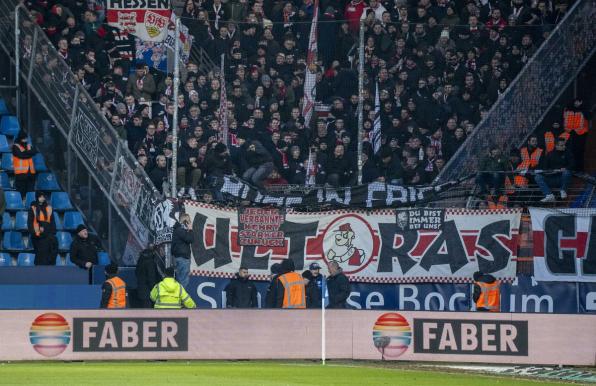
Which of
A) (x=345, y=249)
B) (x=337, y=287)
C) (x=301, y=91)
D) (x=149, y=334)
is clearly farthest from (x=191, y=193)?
(x=149, y=334)

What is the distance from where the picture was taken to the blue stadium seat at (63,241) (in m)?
27.3

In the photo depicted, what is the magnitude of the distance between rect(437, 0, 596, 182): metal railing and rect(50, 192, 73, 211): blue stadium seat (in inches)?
274

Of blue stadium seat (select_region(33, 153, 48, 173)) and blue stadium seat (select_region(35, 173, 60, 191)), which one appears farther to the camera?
blue stadium seat (select_region(33, 153, 48, 173))

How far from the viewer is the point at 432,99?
27562 mm

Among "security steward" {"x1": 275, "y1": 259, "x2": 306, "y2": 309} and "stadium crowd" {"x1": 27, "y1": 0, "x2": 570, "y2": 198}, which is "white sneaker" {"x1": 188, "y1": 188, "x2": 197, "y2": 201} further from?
"security steward" {"x1": 275, "y1": 259, "x2": 306, "y2": 309}

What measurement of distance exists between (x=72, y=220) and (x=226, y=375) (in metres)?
8.39

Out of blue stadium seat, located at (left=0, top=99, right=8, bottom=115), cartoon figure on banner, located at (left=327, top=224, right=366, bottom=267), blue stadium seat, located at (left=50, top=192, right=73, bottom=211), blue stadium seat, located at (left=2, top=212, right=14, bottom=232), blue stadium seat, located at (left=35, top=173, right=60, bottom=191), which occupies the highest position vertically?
blue stadium seat, located at (left=0, top=99, right=8, bottom=115)

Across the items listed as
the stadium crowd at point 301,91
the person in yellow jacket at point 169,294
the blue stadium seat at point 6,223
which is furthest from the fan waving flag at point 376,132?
the blue stadium seat at point 6,223

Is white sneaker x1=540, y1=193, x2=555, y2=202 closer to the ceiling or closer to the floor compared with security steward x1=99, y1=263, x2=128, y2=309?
closer to the ceiling

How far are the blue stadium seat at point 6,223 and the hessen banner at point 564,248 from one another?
958cm

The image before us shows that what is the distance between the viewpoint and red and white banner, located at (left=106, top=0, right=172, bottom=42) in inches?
1198

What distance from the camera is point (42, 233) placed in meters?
26.5

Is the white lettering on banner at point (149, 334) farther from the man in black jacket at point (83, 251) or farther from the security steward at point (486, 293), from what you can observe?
the security steward at point (486, 293)

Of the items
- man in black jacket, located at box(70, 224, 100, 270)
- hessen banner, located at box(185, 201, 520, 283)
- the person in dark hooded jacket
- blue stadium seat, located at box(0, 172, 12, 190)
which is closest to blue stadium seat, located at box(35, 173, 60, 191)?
blue stadium seat, located at box(0, 172, 12, 190)
